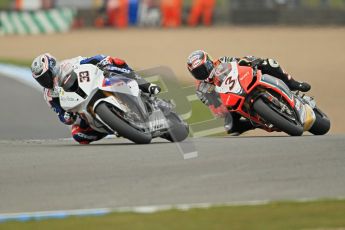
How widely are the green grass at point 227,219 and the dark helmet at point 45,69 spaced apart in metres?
4.56

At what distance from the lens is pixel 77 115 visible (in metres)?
12.0

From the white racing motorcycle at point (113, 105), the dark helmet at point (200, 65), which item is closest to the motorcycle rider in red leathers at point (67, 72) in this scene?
the white racing motorcycle at point (113, 105)

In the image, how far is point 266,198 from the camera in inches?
317

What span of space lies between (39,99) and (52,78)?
418 inches

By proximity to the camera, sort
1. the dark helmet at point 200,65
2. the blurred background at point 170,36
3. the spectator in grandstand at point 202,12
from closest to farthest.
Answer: the dark helmet at point 200,65 < the blurred background at point 170,36 < the spectator in grandstand at point 202,12

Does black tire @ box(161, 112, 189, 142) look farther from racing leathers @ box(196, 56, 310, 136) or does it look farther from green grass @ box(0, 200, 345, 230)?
green grass @ box(0, 200, 345, 230)

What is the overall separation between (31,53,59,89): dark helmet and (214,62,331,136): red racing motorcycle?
1.98 meters

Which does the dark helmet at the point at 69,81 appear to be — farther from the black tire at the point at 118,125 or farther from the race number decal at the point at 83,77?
the black tire at the point at 118,125

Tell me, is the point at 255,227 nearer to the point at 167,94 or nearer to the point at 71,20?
the point at 167,94

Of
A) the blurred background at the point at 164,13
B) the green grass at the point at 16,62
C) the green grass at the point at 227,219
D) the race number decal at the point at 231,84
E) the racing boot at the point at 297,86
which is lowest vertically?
the blurred background at the point at 164,13

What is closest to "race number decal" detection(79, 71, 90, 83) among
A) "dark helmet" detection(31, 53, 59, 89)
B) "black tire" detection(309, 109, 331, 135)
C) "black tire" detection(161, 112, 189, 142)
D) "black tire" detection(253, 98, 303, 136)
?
"dark helmet" detection(31, 53, 59, 89)

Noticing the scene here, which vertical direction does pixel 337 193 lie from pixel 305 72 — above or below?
above

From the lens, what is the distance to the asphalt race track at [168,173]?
8.22 metres

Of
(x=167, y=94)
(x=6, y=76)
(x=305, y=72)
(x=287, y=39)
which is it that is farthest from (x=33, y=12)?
(x=167, y=94)
